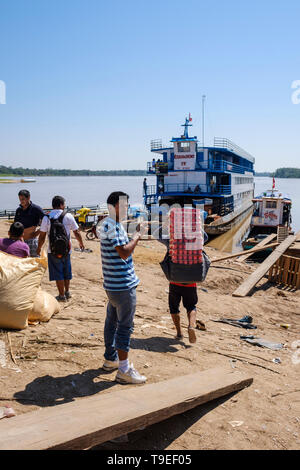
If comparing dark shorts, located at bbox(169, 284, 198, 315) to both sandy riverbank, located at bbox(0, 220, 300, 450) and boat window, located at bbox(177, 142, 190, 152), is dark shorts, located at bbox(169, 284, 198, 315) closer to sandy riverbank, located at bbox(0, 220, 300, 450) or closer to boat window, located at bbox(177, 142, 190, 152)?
sandy riverbank, located at bbox(0, 220, 300, 450)

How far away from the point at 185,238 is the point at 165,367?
5.06 ft

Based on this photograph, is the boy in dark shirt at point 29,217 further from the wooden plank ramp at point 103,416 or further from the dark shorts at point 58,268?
the wooden plank ramp at point 103,416

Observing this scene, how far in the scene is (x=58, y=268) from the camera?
539cm

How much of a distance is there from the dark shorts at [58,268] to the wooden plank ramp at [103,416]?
8.94 feet

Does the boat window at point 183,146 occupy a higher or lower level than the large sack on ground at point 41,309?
higher

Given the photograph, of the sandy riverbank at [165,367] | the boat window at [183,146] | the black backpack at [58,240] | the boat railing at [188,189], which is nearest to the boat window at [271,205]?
the boat railing at [188,189]

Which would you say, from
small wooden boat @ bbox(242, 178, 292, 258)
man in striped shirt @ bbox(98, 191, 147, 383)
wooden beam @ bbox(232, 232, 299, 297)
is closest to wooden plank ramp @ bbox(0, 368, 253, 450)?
man in striped shirt @ bbox(98, 191, 147, 383)

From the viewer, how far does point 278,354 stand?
5.14 metres

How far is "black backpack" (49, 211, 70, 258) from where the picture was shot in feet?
16.9

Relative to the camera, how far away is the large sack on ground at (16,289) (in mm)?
4031

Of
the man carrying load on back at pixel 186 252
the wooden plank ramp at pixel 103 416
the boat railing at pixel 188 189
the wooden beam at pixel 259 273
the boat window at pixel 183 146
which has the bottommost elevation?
the wooden beam at pixel 259 273

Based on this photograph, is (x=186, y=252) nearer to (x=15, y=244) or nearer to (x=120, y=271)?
(x=120, y=271)
